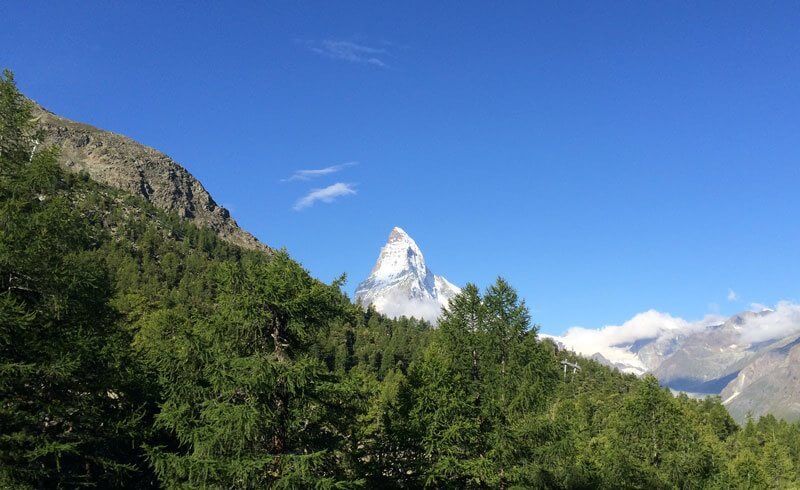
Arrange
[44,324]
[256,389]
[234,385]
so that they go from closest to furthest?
[44,324] → [256,389] → [234,385]

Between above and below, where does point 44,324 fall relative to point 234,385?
above

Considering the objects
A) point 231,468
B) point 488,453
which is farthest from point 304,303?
point 488,453

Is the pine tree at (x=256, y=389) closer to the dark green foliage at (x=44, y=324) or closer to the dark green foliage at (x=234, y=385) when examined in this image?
the dark green foliage at (x=234, y=385)

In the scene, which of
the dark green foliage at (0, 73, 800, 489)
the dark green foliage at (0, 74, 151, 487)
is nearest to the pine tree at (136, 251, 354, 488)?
the dark green foliage at (0, 73, 800, 489)

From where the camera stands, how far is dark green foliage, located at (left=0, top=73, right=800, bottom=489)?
597 inches

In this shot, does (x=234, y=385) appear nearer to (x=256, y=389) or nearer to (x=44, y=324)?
(x=256, y=389)

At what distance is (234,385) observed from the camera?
53.9ft

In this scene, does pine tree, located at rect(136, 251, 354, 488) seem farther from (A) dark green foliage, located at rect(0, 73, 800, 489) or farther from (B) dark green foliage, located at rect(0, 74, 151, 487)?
(B) dark green foliage, located at rect(0, 74, 151, 487)

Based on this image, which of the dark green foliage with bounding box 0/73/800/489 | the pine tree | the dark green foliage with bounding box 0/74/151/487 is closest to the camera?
the dark green foliage with bounding box 0/74/151/487

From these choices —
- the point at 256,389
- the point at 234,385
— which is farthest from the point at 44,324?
the point at 256,389

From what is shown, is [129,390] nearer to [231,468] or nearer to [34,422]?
[34,422]

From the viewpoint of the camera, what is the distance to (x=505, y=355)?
26.5m

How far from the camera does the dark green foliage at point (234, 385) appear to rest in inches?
597

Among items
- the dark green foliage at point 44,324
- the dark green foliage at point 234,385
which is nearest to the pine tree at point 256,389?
the dark green foliage at point 234,385
